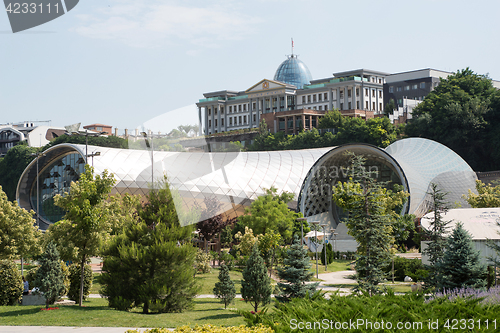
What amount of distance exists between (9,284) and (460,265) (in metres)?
16.5

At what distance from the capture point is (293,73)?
394 ft

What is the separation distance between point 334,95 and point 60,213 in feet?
205

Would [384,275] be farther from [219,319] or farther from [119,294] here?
[119,294]

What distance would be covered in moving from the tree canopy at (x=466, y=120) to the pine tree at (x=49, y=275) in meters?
56.0

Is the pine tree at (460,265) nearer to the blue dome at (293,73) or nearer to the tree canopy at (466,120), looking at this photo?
the tree canopy at (466,120)

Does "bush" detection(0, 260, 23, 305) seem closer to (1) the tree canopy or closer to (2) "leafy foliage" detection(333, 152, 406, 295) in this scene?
(2) "leafy foliage" detection(333, 152, 406, 295)

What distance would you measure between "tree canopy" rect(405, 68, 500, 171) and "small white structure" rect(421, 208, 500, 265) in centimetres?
4208

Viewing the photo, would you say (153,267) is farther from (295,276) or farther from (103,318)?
(295,276)

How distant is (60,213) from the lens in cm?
5425

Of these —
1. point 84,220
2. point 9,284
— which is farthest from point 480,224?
point 9,284

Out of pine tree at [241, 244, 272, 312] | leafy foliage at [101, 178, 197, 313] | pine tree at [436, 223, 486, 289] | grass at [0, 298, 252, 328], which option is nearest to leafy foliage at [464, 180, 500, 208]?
pine tree at [436, 223, 486, 289]

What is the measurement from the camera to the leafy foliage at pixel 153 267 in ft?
52.6

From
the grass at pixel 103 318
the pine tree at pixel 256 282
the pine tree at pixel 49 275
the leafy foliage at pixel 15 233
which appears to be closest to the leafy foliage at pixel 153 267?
the grass at pixel 103 318

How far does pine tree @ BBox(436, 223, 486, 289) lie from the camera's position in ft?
49.9
